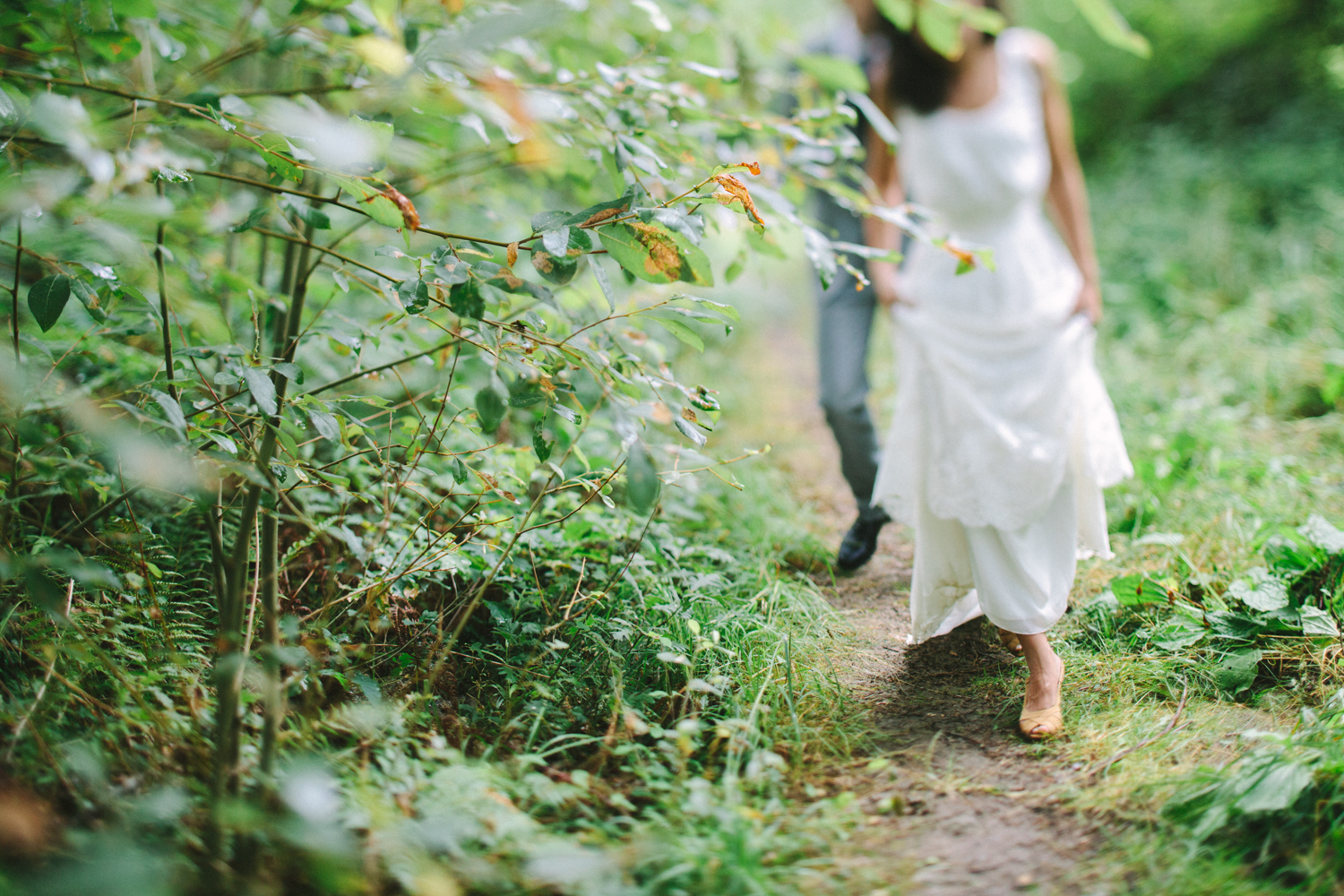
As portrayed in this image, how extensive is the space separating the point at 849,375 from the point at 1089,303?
0.68 m

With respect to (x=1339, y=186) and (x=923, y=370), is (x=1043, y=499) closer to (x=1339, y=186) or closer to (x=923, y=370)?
(x=923, y=370)

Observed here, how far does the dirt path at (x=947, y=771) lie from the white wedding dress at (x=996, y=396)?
0.12 m

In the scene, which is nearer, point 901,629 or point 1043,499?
point 1043,499

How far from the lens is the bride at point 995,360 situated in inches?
73.4

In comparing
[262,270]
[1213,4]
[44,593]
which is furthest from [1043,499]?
[1213,4]

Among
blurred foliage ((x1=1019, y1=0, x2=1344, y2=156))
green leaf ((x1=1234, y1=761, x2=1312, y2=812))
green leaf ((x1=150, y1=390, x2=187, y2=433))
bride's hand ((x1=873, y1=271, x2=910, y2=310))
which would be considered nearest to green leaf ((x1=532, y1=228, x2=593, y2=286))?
green leaf ((x1=150, y1=390, x2=187, y2=433))

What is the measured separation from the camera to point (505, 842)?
1.22 meters

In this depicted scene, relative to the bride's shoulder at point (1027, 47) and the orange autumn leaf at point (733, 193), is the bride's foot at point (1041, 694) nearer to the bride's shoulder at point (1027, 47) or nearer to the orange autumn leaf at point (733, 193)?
the orange autumn leaf at point (733, 193)

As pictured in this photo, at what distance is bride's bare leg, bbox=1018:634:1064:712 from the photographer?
1702mm

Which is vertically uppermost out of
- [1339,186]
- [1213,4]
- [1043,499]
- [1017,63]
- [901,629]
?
[1213,4]

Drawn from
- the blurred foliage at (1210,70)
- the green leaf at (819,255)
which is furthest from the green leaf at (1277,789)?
the blurred foliage at (1210,70)

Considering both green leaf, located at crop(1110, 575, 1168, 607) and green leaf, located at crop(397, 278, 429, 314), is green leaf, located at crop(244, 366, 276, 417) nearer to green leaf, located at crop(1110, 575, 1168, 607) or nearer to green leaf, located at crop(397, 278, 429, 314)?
green leaf, located at crop(397, 278, 429, 314)

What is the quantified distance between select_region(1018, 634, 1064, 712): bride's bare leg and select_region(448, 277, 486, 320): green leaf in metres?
1.38

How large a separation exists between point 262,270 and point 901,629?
7.01 ft
